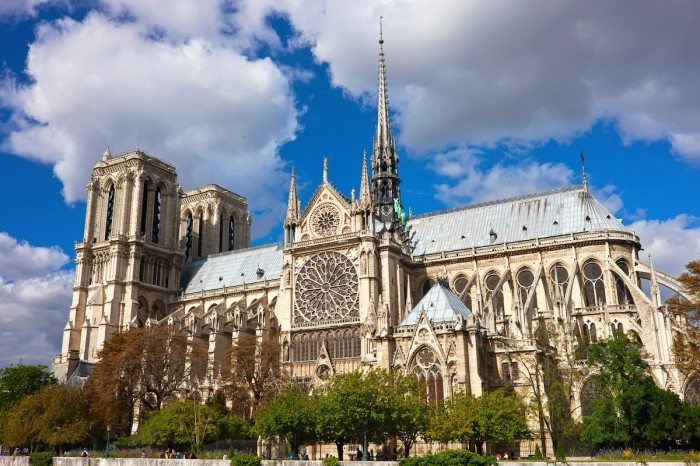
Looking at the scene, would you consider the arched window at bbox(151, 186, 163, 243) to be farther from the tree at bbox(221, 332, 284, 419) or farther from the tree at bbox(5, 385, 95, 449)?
the tree at bbox(5, 385, 95, 449)

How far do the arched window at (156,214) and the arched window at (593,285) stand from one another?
1864 inches

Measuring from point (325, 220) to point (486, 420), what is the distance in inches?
1165

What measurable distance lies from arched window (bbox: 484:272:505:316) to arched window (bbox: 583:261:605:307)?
648cm

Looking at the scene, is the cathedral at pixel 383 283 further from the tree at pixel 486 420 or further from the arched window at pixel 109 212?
the tree at pixel 486 420

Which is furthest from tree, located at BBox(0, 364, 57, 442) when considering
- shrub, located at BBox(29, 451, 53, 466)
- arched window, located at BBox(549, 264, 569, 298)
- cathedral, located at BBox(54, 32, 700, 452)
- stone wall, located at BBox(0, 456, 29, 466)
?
arched window, located at BBox(549, 264, 569, 298)

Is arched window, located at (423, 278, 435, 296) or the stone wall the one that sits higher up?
arched window, located at (423, 278, 435, 296)

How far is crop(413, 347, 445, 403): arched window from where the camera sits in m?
39.8

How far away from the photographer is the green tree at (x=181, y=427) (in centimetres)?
4278

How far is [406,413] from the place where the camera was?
34500mm

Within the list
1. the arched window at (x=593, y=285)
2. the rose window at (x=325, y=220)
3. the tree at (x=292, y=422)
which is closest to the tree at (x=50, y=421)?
the tree at (x=292, y=422)

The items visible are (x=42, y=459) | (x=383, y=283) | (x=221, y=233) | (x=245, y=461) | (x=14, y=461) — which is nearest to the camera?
(x=245, y=461)

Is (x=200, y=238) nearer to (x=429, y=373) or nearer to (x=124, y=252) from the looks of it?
(x=124, y=252)

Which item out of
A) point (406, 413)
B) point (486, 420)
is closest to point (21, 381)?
point (406, 413)

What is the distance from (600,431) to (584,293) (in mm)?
21581
